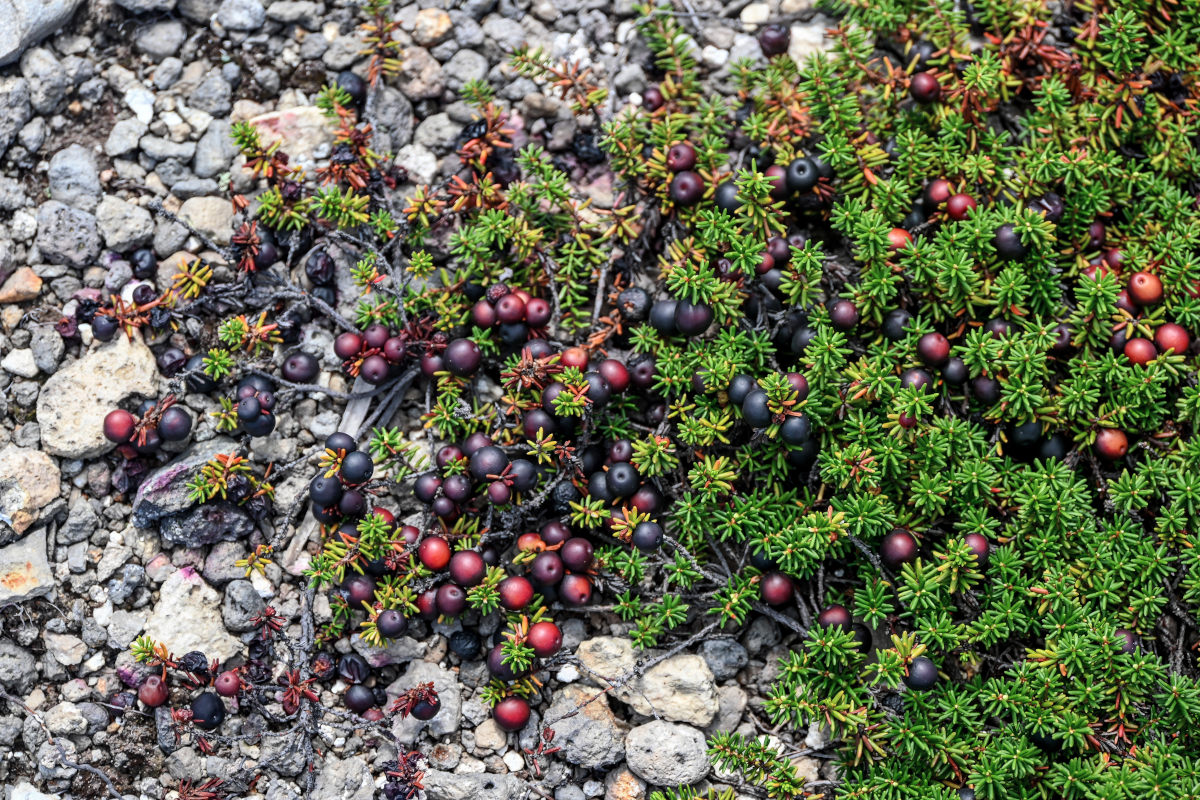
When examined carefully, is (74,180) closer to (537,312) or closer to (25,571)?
(25,571)

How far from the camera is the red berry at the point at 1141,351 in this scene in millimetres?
5961

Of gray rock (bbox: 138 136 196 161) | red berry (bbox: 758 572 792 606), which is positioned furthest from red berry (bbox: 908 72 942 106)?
gray rock (bbox: 138 136 196 161)

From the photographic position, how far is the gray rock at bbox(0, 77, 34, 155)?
679cm

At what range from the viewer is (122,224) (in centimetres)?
682

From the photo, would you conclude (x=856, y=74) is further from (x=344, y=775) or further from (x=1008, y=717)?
(x=344, y=775)

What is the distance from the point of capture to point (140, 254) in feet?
22.2

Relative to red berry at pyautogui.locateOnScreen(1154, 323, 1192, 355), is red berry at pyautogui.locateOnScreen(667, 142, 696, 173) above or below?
above

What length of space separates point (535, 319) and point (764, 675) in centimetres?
295

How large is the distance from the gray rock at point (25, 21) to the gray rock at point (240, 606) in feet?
12.2

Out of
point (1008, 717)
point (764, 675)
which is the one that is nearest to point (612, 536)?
point (764, 675)

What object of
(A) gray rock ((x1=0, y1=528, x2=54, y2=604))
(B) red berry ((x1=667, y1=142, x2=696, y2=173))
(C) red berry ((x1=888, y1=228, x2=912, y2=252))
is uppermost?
(B) red berry ((x1=667, y1=142, x2=696, y2=173))

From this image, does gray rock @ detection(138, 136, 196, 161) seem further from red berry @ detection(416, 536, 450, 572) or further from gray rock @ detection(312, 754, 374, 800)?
gray rock @ detection(312, 754, 374, 800)

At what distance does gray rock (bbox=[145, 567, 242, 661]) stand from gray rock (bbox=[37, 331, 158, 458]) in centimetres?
110

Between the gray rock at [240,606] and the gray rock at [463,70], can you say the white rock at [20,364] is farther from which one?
the gray rock at [463,70]
